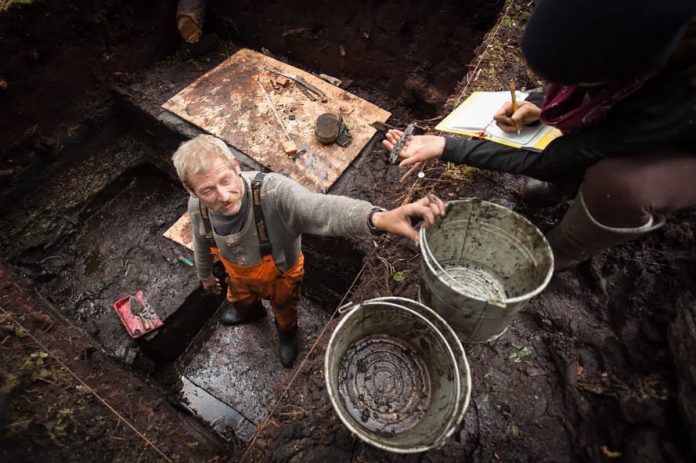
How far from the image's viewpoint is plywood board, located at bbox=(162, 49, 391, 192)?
3697 mm

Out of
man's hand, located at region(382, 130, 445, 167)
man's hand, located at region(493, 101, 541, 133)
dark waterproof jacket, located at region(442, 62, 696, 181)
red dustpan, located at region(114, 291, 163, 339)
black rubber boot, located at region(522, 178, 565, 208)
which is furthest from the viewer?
red dustpan, located at region(114, 291, 163, 339)

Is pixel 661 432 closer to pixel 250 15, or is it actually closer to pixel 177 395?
pixel 177 395

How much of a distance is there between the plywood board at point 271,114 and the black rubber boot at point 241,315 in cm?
133

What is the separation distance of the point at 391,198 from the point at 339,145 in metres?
0.88

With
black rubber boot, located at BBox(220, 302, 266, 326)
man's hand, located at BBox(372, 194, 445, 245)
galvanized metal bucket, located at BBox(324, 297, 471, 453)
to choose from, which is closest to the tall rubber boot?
man's hand, located at BBox(372, 194, 445, 245)

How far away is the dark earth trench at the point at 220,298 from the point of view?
2.03 meters

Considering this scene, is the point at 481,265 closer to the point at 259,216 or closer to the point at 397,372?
the point at 397,372

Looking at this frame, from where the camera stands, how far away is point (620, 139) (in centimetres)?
168

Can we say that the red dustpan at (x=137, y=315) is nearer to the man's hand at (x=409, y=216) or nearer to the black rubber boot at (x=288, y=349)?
the black rubber boot at (x=288, y=349)

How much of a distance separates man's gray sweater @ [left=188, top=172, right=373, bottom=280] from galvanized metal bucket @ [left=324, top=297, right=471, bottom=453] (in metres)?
0.49

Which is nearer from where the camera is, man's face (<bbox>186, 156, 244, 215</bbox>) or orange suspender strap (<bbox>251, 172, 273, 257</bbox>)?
man's face (<bbox>186, 156, 244, 215</bbox>)

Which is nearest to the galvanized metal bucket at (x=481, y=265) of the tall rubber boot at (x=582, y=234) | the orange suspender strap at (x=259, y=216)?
the tall rubber boot at (x=582, y=234)

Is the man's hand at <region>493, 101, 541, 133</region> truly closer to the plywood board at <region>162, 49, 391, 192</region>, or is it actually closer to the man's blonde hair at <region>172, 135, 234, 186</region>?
the plywood board at <region>162, 49, 391, 192</region>

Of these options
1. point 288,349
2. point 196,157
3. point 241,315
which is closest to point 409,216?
point 196,157
